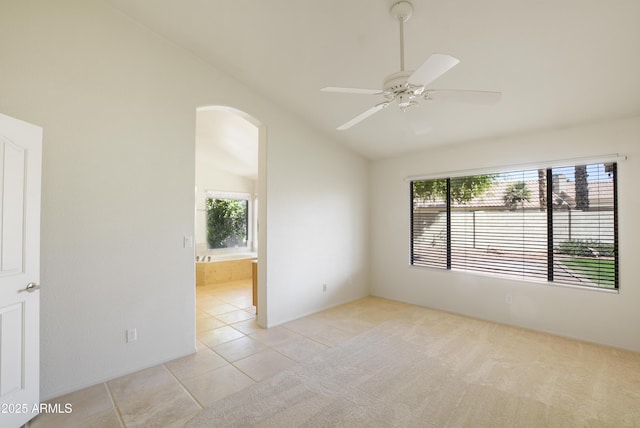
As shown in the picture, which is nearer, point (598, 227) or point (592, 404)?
point (592, 404)

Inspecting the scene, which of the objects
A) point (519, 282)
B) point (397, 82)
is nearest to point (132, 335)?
point (397, 82)

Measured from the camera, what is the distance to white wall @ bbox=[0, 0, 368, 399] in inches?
93.3

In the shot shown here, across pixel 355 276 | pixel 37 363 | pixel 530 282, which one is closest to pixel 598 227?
pixel 530 282

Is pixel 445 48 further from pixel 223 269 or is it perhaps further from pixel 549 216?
pixel 223 269

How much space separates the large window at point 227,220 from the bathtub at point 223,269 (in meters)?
0.42

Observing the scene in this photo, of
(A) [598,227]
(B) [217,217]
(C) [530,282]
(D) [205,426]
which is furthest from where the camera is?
(B) [217,217]

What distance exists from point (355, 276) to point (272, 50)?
3730 millimetres

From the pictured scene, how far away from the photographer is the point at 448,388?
2.49 meters

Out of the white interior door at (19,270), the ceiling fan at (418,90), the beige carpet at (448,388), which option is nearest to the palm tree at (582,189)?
the beige carpet at (448,388)

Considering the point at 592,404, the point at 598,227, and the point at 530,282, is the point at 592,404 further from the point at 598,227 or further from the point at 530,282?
the point at 598,227

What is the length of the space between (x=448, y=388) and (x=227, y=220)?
20.3ft

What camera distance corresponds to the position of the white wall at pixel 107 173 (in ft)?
7.77

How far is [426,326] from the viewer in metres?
3.91

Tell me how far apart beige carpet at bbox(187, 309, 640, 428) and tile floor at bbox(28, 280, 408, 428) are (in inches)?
8.0
